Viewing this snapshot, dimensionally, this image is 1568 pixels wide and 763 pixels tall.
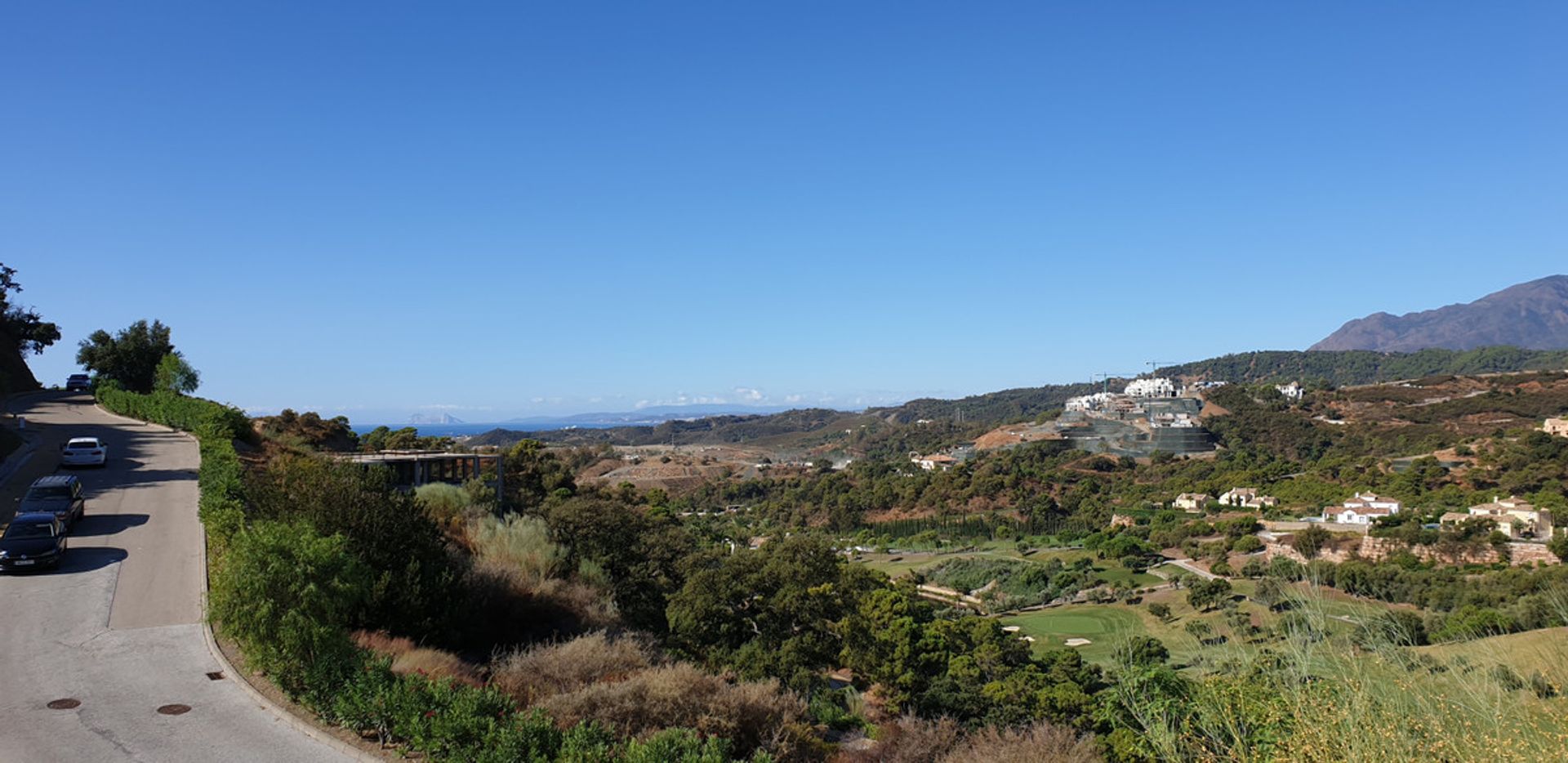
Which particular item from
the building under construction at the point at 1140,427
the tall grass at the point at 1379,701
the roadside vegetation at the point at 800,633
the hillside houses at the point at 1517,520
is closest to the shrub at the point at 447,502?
the roadside vegetation at the point at 800,633

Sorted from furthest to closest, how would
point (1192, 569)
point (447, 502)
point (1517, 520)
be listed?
point (1192, 569), point (1517, 520), point (447, 502)

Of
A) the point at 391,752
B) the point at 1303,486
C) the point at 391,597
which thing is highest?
the point at 391,597

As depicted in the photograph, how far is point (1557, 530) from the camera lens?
1533 inches

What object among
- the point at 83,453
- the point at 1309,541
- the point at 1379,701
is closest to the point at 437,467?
the point at 83,453

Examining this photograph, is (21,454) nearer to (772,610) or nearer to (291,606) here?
(772,610)

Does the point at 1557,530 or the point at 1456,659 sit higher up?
the point at 1456,659

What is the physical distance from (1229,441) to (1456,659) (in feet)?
323

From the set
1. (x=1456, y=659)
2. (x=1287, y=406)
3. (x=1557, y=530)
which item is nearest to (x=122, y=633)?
(x=1456, y=659)

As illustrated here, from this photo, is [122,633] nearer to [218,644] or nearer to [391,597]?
[218,644]

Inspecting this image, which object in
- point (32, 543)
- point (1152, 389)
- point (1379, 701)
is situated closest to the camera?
point (1379, 701)

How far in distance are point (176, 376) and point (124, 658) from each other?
32.6m

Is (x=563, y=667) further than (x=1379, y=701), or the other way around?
(x=563, y=667)

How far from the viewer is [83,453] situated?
21266 mm

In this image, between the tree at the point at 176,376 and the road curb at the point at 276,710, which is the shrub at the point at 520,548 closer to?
the road curb at the point at 276,710
